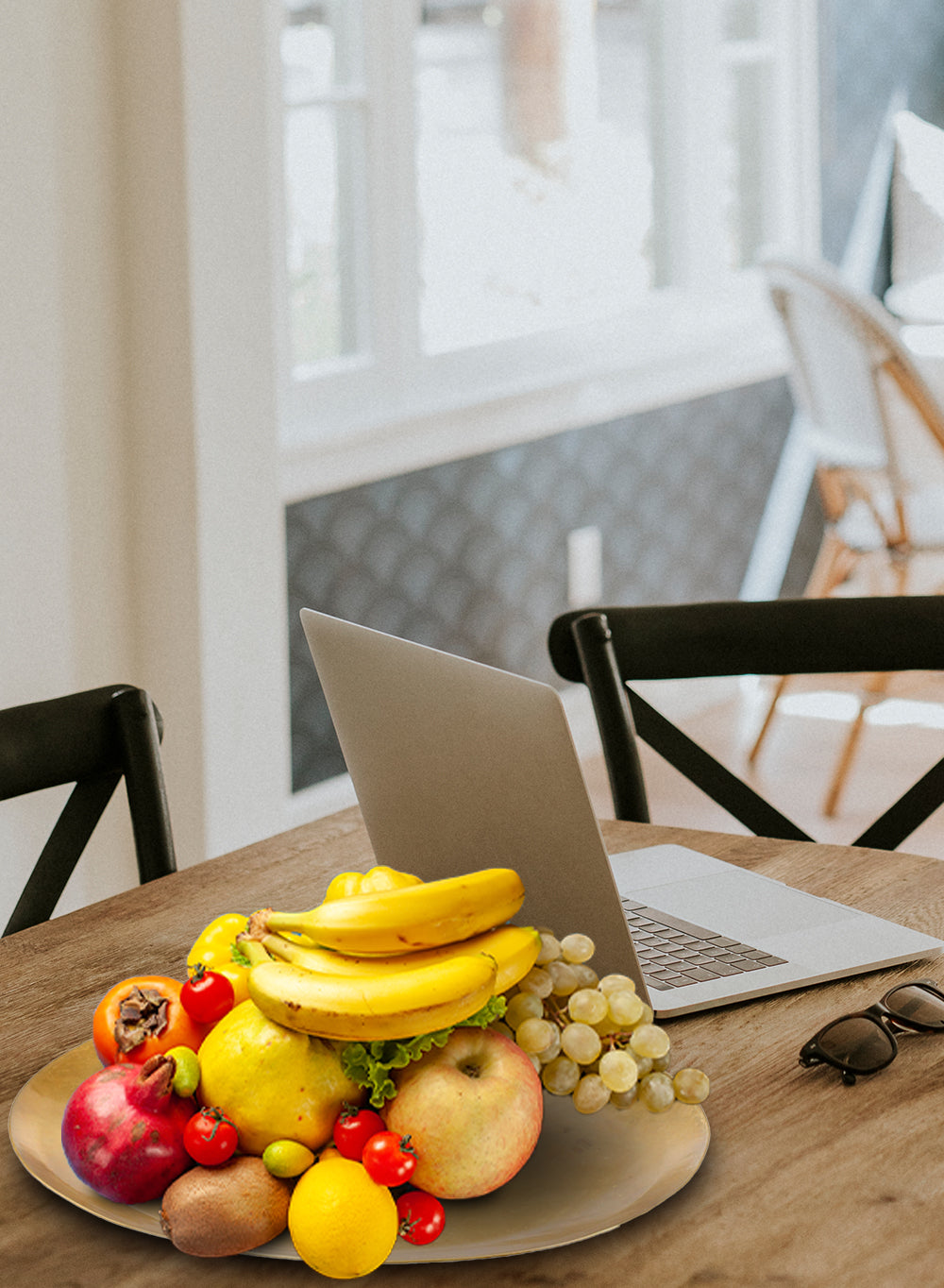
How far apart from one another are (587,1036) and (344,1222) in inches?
5.4

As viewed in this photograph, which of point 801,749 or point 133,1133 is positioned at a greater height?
point 133,1133

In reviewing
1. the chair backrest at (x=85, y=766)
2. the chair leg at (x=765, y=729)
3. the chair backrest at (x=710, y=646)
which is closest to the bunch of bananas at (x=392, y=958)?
the chair backrest at (x=85, y=766)

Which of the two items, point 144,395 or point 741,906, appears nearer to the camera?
point 741,906

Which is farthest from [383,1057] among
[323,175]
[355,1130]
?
[323,175]

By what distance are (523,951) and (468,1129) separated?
9 centimetres

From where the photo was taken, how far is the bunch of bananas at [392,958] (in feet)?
2.12

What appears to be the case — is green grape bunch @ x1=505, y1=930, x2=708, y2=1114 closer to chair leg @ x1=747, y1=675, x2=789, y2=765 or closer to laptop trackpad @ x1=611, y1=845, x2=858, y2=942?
laptop trackpad @ x1=611, y1=845, x2=858, y2=942

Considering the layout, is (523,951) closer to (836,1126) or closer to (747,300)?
(836,1126)

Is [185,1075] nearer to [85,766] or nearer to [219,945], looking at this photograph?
[219,945]

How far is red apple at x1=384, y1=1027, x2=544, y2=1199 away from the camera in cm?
65

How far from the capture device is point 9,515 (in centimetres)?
208

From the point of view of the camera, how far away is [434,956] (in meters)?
0.69

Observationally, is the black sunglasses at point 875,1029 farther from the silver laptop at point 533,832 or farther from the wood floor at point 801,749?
the wood floor at point 801,749

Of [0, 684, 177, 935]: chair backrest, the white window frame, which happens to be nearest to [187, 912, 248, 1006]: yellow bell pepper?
[0, 684, 177, 935]: chair backrest
